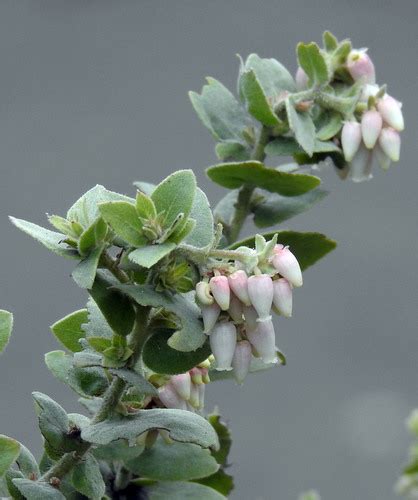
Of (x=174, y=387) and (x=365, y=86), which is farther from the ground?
(x=365, y=86)

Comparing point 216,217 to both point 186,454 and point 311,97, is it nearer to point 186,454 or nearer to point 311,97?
point 311,97

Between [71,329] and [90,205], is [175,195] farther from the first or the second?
[71,329]

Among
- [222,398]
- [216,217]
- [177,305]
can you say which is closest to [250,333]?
[177,305]

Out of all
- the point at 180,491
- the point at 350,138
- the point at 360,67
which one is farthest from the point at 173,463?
the point at 360,67

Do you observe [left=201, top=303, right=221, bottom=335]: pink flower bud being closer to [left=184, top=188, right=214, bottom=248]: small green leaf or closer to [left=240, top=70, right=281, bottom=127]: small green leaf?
[left=184, top=188, right=214, bottom=248]: small green leaf

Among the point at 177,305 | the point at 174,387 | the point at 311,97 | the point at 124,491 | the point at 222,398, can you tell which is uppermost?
the point at 311,97

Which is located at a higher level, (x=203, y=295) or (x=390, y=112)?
(x=390, y=112)

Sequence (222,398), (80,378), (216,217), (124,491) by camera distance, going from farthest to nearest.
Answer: (222,398), (216,217), (124,491), (80,378)
